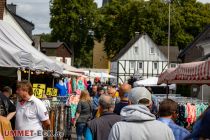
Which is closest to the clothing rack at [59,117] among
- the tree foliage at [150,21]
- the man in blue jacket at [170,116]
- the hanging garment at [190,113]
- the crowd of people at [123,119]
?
the crowd of people at [123,119]

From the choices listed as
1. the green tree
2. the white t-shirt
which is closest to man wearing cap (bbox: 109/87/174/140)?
the white t-shirt

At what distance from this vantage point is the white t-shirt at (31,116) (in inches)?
312

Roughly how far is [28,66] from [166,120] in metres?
4.50

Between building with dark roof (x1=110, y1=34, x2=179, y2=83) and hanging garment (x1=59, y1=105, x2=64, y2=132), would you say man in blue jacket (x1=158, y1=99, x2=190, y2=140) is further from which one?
building with dark roof (x1=110, y1=34, x2=179, y2=83)

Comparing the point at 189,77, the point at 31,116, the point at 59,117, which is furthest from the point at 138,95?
the point at 59,117

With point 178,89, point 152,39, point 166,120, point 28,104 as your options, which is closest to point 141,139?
point 166,120

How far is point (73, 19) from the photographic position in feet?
263

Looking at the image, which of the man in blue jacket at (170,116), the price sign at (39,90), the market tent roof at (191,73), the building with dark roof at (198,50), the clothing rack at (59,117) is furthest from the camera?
the building with dark roof at (198,50)

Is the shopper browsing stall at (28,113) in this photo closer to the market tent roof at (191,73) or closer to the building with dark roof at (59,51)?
the market tent roof at (191,73)

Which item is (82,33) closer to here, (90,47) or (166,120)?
(90,47)

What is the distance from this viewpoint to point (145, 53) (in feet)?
278

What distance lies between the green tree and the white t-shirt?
7198 centimetres

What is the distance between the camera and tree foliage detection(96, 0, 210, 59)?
248 ft

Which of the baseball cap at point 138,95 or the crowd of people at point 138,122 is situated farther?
the baseball cap at point 138,95
